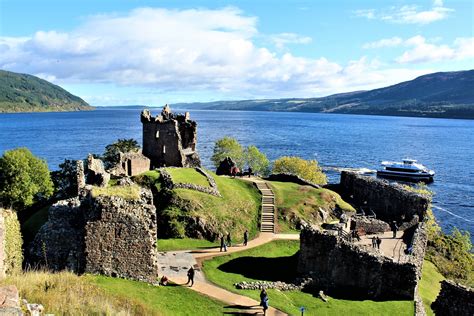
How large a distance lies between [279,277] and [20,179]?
41.5m

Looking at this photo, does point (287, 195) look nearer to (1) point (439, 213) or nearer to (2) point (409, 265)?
(2) point (409, 265)

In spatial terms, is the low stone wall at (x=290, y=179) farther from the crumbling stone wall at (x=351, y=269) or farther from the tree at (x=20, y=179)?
the tree at (x=20, y=179)

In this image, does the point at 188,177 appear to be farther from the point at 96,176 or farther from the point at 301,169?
the point at 301,169

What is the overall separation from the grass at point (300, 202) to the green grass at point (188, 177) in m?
8.21

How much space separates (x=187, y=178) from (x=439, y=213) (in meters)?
62.2

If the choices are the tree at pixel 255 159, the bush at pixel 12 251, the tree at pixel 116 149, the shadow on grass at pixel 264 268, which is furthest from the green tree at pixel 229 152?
the bush at pixel 12 251

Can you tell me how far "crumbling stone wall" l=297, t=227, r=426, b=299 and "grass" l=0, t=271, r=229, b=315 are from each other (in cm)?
989

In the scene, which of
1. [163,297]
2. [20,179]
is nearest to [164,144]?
[20,179]

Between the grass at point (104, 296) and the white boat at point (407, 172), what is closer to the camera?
the grass at point (104, 296)

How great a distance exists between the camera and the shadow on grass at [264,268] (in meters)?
32.8

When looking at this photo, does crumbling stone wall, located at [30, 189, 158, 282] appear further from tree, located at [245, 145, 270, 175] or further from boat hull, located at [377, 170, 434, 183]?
boat hull, located at [377, 170, 434, 183]

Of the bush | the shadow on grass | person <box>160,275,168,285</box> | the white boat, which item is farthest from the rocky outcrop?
the white boat

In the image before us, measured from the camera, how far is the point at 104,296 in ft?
68.1

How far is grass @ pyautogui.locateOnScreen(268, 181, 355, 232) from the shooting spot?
4425 cm
